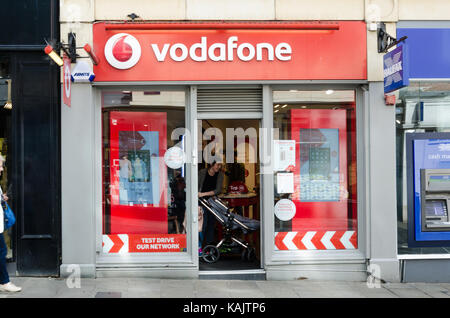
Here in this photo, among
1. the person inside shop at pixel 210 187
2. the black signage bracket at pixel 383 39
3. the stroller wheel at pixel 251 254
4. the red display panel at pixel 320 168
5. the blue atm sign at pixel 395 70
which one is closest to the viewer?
the blue atm sign at pixel 395 70

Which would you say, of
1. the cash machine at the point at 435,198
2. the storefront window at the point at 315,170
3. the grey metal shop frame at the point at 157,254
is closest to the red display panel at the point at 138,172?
the grey metal shop frame at the point at 157,254

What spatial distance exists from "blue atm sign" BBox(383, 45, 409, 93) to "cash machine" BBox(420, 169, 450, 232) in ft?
5.46

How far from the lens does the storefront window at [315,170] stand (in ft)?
27.3

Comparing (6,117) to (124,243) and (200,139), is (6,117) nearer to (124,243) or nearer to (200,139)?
(124,243)

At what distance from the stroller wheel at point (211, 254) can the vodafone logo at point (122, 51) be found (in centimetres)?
347

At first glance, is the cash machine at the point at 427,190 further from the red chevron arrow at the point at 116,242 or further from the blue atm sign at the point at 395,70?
the red chevron arrow at the point at 116,242

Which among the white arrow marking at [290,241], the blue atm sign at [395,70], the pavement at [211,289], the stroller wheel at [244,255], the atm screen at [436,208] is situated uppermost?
the blue atm sign at [395,70]

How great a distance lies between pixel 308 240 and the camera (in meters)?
8.35

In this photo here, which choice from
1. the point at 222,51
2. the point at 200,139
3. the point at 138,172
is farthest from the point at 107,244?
the point at 222,51

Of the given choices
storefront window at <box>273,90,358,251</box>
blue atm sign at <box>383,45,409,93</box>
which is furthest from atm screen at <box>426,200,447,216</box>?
blue atm sign at <box>383,45,409,93</box>

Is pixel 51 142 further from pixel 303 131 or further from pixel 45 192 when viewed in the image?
pixel 303 131

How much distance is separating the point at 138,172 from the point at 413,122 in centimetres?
476

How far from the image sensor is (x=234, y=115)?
8.18 m

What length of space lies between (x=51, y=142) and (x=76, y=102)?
0.76 m
